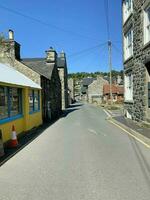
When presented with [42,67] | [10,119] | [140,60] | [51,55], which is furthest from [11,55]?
[10,119]

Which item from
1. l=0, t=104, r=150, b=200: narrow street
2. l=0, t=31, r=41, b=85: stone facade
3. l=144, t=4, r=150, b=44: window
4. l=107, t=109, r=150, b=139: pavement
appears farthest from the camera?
l=0, t=31, r=41, b=85: stone facade

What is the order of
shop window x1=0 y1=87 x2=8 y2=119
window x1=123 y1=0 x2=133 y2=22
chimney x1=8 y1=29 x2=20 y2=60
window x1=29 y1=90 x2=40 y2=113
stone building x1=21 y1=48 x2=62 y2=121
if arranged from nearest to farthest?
shop window x1=0 y1=87 x2=8 y2=119, window x1=29 y1=90 x2=40 y2=113, window x1=123 y1=0 x2=133 y2=22, stone building x1=21 y1=48 x2=62 y2=121, chimney x1=8 y1=29 x2=20 y2=60

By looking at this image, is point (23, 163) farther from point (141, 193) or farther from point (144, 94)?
point (144, 94)

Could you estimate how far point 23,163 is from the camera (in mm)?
10031

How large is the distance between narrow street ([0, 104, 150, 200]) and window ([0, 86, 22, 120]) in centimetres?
323

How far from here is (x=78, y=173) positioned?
8.52m

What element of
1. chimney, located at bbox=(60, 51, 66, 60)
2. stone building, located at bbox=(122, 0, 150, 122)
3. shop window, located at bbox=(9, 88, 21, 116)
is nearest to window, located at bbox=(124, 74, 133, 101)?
stone building, located at bbox=(122, 0, 150, 122)

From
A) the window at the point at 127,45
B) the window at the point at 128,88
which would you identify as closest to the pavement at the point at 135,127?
A: the window at the point at 128,88

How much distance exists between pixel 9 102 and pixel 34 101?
8.10m

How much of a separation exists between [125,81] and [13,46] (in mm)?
12265

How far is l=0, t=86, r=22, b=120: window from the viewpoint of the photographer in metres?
15.7

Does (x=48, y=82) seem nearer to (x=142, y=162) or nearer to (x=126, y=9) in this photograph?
(x=126, y=9)

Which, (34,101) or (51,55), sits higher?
(51,55)

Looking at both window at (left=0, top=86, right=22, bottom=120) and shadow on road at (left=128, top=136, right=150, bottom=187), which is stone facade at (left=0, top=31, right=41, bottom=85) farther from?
shadow on road at (left=128, top=136, right=150, bottom=187)
